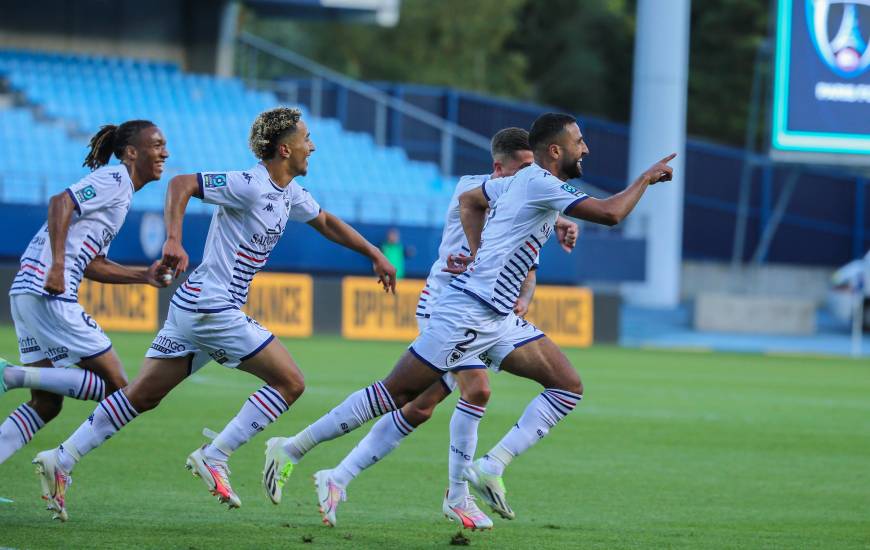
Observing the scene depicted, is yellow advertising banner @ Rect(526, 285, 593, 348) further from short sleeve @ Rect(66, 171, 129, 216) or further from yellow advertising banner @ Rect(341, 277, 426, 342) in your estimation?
short sleeve @ Rect(66, 171, 129, 216)

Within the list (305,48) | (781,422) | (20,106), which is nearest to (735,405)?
(781,422)

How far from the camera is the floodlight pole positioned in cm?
3219

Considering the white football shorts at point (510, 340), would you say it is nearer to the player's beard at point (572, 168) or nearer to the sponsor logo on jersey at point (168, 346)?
the player's beard at point (572, 168)

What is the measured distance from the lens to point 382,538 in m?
7.25

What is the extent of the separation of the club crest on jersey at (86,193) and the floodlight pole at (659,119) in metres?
25.0

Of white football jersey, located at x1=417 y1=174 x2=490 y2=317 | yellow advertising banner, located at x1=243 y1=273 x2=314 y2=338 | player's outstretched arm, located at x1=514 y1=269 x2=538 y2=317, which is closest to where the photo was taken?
player's outstretched arm, located at x1=514 y1=269 x2=538 y2=317

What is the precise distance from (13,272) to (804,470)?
16550 mm

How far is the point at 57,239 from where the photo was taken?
7531mm

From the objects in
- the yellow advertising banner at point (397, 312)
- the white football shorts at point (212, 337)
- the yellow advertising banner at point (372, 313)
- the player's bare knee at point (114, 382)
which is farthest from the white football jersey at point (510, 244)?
the yellow advertising banner at point (372, 313)

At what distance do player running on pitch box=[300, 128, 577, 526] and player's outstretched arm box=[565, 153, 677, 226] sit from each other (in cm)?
66

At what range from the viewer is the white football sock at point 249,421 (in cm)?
750

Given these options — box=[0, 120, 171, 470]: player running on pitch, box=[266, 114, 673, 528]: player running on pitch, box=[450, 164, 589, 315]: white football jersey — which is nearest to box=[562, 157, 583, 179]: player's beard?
box=[266, 114, 673, 528]: player running on pitch

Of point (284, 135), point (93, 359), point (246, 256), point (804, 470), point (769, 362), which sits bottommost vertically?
point (769, 362)

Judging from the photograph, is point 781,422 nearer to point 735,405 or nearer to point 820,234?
point 735,405
